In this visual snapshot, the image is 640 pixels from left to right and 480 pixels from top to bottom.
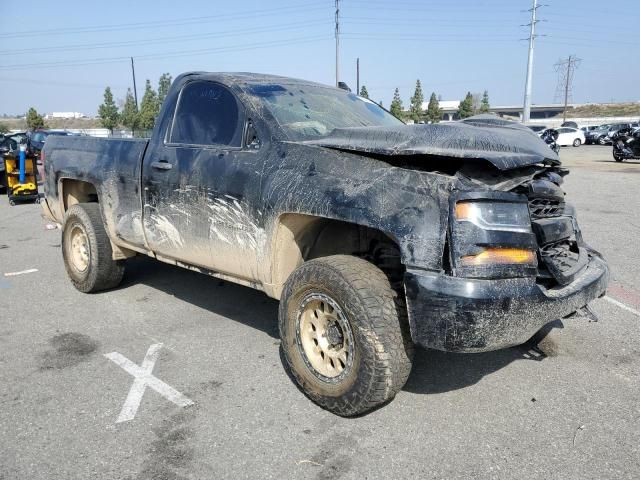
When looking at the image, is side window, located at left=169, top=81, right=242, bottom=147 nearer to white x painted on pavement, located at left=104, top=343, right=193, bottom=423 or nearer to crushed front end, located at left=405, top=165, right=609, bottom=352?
white x painted on pavement, located at left=104, top=343, right=193, bottom=423

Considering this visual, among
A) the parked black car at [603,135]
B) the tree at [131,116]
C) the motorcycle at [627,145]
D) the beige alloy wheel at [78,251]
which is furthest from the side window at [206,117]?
the tree at [131,116]

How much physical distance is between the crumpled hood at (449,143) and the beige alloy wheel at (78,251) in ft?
10.3

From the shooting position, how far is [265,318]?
4.69m

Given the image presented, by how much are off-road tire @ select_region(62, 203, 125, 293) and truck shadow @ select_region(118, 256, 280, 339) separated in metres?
0.39

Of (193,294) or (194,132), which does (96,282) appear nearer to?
(193,294)

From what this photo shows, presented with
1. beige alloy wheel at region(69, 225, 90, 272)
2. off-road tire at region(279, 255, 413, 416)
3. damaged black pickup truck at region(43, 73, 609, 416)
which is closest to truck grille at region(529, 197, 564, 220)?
damaged black pickup truck at region(43, 73, 609, 416)

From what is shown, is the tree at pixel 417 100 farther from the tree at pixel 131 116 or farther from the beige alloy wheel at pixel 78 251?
the beige alloy wheel at pixel 78 251

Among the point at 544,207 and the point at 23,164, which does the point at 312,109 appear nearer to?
the point at 544,207

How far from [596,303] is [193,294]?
12.4 feet

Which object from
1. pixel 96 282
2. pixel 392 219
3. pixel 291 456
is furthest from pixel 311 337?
pixel 96 282

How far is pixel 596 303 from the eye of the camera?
194 inches

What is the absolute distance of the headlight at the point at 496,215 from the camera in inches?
103

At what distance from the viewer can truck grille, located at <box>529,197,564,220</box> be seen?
304cm

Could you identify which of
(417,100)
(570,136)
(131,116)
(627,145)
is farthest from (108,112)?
(627,145)
